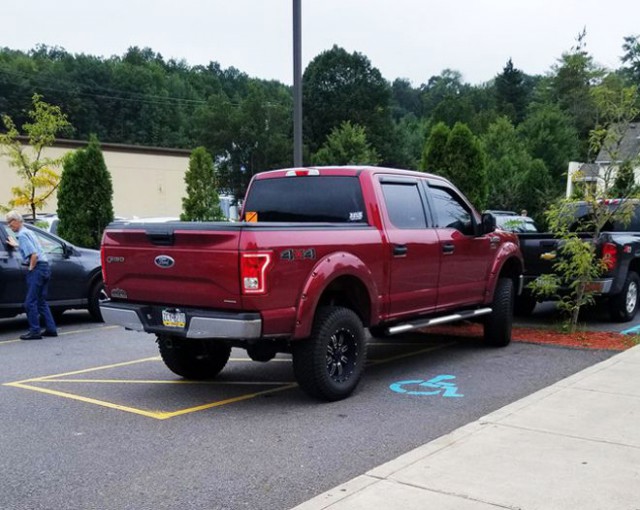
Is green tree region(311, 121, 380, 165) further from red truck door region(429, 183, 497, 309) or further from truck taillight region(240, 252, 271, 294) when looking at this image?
truck taillight region(240, 252, 271, 294)

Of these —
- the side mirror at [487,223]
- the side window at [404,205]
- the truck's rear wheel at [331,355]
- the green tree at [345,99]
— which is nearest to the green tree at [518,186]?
the side mirror at [487,223]

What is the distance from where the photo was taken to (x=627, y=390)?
6.58 metres

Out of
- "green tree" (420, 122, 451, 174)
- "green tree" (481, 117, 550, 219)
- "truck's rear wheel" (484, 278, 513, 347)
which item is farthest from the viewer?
"green tree" (481, 117, 550, 219)

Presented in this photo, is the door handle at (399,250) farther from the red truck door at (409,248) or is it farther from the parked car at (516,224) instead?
the parked car at (516,224)

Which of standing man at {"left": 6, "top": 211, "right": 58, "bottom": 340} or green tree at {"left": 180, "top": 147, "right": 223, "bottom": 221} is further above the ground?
green tree at {"left": 180, "top": 147, "right": 223, "bottom": 221}

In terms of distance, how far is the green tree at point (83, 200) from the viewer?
17.8 meters

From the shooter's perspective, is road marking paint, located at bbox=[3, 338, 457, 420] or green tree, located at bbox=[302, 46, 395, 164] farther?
green tree, located at bbox=[302, 46, 395, 164]

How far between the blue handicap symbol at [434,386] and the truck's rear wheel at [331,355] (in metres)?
0.64

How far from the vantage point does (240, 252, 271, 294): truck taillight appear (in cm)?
564

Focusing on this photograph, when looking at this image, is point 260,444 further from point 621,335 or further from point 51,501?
point 621,335

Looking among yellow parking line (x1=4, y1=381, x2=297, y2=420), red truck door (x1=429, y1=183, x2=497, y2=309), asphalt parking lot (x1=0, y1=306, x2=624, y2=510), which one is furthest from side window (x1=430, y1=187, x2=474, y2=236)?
yellow parking line (x1=4, y1=381, x2=297, y2=420)

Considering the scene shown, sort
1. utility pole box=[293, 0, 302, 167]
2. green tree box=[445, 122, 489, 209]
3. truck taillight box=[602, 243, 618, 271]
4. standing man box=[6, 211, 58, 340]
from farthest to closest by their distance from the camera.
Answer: green tree box=[445, 122, 489, 209], utility pole box=[293, 0, 302, 167], truck taillight box=[602, 243, 618, 271], standing man box=[6, 211, 58, 340]

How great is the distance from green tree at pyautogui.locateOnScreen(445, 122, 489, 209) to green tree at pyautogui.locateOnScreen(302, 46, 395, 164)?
42.3 metres

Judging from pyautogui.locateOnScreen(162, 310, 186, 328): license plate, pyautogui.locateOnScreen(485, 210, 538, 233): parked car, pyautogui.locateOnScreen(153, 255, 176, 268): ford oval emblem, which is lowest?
pyautogui.locateOnScreen(162, 310, 186, 328): license plate
